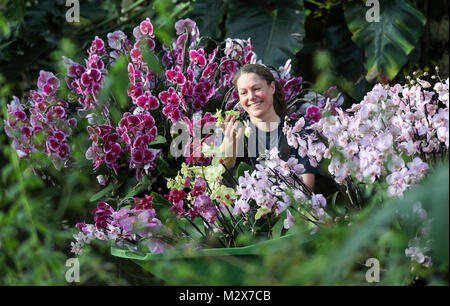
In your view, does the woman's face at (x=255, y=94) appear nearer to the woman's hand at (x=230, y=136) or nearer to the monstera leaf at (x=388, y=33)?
the woman's hand at (x=230, y=136)

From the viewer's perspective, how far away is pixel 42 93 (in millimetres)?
1631

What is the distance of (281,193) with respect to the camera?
1.08 meters

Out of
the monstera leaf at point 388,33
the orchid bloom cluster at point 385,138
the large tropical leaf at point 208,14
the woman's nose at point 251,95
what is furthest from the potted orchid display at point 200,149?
the large tropical leaf at point 208,14

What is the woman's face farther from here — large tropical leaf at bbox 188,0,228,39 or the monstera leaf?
large tropical leaf at bbox 188,0,228,39

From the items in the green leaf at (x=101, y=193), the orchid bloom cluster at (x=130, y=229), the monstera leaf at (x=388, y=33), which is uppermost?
the monstera leaf at (x=388, y=33)

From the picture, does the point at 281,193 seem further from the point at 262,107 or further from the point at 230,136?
the point at 262,107

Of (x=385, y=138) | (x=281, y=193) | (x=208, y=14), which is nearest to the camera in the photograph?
(x=385, y=138)

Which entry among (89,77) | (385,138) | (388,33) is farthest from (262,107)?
(388,33)

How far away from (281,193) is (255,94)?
0.42 metres

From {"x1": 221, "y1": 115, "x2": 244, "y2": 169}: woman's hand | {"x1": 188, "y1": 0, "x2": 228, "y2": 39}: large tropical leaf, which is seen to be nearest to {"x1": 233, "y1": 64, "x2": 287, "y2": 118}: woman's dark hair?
{"x1": 221, "y1": 115, "x2": 244, "y2": 169}: woman's hand

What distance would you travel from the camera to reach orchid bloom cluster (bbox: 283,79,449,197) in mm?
934

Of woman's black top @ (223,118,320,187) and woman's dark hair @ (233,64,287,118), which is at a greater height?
woman's dark hair @ (233,64,287,118)

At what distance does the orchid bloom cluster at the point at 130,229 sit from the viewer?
1.08 m
